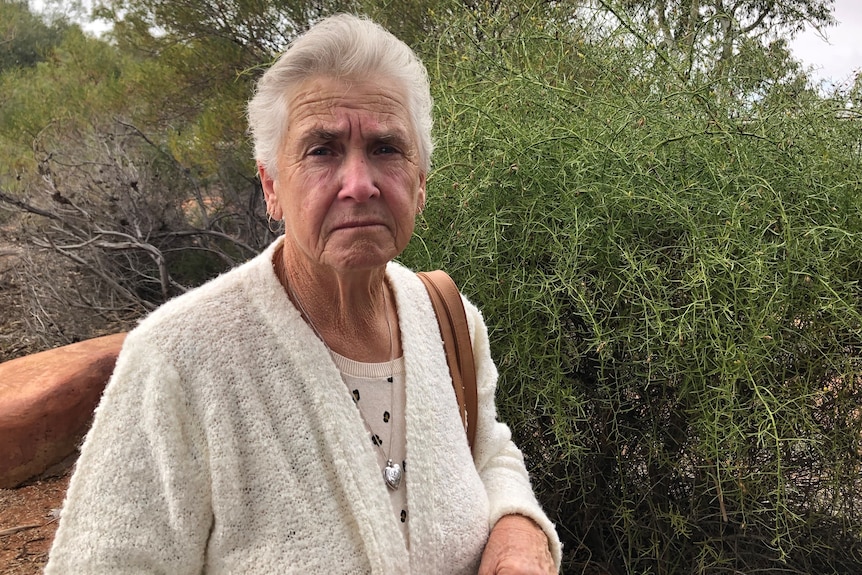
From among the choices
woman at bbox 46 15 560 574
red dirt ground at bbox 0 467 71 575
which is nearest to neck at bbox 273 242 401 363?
woman at bbox 46 15 560 574

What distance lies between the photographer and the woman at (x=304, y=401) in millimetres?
1048

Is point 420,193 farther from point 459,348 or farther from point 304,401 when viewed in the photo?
point 304,401

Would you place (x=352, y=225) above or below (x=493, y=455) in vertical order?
above

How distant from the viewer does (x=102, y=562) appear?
1.01m

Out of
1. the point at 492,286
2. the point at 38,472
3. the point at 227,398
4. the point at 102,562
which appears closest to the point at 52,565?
the point at 102,562

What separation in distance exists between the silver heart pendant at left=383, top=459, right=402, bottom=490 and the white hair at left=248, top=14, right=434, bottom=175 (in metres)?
0.56

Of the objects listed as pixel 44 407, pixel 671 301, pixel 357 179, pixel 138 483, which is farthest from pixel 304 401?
pixel 44 407

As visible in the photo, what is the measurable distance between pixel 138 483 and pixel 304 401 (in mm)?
274

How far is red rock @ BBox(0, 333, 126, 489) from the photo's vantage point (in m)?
3.39

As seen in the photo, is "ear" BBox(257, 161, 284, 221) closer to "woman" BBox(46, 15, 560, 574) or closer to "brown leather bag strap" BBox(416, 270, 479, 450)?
"woman" BBox(46, 15, 560, 574)

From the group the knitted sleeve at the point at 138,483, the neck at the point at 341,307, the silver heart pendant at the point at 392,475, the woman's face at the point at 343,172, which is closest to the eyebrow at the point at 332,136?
the woman's face at the point at 343,172

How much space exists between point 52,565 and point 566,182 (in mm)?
1565

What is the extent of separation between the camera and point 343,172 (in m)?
1.15

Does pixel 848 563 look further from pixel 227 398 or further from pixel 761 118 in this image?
pixel 227 398
